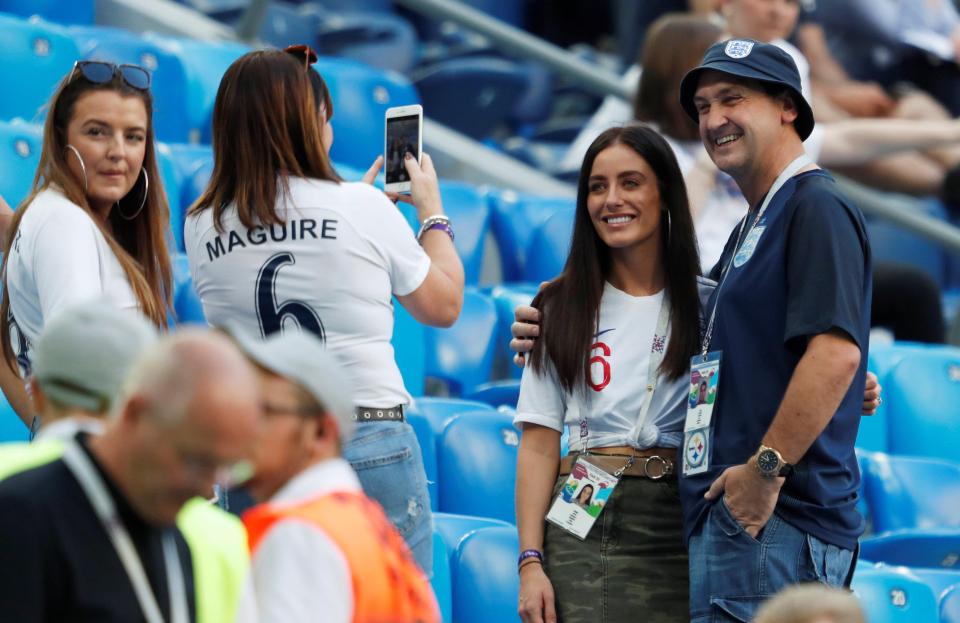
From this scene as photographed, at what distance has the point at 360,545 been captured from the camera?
1716 mm

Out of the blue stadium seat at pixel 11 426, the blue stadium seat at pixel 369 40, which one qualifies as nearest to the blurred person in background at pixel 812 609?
the blue stadium seat at pixel 11 426

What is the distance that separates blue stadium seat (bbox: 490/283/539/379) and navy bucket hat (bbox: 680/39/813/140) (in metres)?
1.83

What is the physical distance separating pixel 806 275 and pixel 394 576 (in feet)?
3.98

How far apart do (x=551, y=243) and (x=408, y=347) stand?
1.17 meters

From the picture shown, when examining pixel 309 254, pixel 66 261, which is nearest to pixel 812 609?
pixel 309 254

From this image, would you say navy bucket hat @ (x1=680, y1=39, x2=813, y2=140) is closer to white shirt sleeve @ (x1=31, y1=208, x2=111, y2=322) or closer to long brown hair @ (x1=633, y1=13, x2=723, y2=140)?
white shirt sleeve @ (x1=31, y1=208, x2=111, y2=322)

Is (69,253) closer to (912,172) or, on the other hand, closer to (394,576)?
(394,576)

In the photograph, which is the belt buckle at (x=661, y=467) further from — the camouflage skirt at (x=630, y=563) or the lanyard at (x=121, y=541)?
the lanyard at (x=121, y=541)

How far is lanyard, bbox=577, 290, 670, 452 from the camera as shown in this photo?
2998 millimetres

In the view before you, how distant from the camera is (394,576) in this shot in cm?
175

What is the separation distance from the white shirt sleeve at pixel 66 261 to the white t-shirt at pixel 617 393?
892mm

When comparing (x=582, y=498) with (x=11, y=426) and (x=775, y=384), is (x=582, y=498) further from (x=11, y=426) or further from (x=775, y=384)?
Answer: (x=11, y=426)

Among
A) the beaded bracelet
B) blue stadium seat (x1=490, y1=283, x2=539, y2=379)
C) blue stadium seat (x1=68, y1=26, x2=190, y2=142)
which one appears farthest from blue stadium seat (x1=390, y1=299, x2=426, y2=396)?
the beaded bracelet

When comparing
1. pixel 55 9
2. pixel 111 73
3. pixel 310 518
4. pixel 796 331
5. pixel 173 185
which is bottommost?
pixel 310 518
